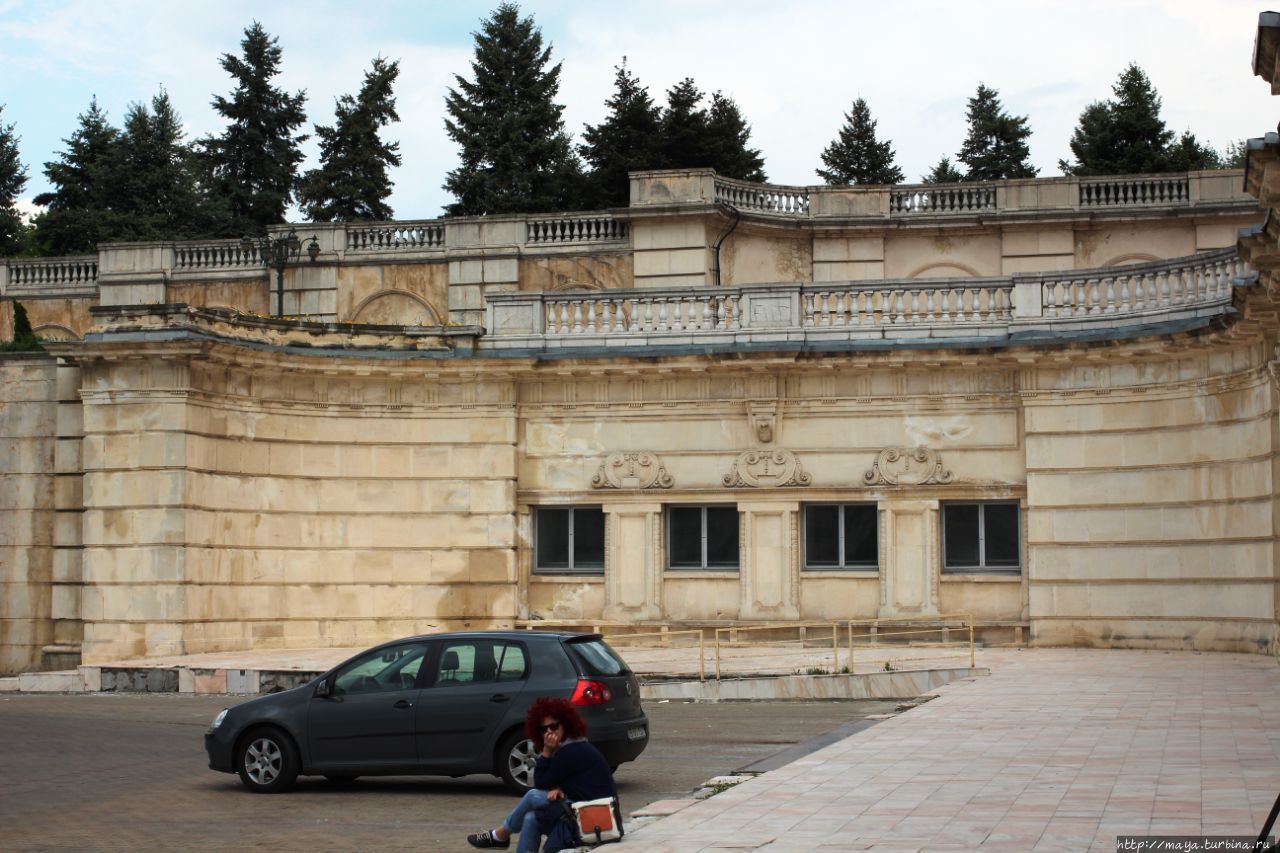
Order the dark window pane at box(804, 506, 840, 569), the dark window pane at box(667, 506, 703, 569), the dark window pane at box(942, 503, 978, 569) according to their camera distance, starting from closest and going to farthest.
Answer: the dark window pane at box(942, 503, 978, 569) < the dark window pane at box(804, 506, 840, 569) < the dark window pane at box(667, 506, 703, 569)

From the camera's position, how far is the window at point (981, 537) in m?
28.3

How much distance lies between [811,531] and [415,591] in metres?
7.05

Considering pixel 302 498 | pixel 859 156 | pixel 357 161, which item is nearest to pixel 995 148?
pixel 859 156

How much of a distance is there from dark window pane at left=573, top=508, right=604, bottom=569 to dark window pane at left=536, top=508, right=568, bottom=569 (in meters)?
0.20

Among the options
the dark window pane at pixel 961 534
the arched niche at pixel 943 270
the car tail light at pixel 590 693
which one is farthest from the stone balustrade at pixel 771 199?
the car tail light at pixel 590 693

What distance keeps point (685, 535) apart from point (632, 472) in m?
1.47

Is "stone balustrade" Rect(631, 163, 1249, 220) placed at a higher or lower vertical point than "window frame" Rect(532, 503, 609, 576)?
higher

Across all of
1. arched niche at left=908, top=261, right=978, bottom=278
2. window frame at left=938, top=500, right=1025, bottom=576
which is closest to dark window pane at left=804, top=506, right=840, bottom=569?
window frame at left=938, top=500, right=1025, bottom=576

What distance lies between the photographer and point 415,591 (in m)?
29.4

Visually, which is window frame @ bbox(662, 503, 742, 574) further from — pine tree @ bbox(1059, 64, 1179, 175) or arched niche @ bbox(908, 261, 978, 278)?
pine tree @ bbox(1059, 64, 1179, 175)

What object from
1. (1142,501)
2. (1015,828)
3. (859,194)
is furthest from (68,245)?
(1015,828)

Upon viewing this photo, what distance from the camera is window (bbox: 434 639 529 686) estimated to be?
15.2m

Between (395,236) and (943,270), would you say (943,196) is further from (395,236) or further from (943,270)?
(395,236)

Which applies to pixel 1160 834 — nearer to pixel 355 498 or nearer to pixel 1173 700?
pixel 1173 700
